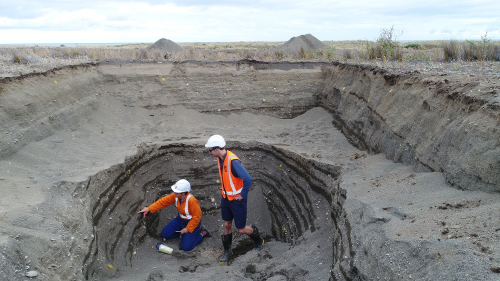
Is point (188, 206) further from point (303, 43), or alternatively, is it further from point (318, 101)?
point (303, 43)

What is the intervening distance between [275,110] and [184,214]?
15.2 feet

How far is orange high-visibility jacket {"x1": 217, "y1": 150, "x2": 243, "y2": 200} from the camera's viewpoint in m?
4.84

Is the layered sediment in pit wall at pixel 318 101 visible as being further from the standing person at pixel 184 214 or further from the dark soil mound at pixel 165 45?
the dark soil mound at pixel 165 45

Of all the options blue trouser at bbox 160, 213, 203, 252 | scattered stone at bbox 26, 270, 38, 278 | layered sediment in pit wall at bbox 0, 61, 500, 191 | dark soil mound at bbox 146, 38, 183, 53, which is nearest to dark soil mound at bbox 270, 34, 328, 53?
dark soil mound at bbox 146, 38, 183, 53

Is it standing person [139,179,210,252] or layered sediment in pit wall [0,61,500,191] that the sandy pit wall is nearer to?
layered sediment in pit wall [0,61,500,191]

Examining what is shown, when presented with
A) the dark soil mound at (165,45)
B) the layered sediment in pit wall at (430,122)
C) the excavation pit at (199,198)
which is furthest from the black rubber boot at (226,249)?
the dark soil mound at (165,45)

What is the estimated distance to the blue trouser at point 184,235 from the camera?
232 inches

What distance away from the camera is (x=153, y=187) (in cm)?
693

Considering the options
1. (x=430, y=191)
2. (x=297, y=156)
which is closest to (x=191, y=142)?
(x=297, y=156)

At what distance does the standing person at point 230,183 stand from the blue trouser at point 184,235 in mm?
776

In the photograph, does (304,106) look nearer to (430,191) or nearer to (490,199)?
(430,191)

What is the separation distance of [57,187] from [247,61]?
6.66m

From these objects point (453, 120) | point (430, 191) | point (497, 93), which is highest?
point (497, 93)

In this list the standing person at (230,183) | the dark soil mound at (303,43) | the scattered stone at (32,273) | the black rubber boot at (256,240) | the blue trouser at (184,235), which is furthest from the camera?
the dark soil mound at (303,43)
